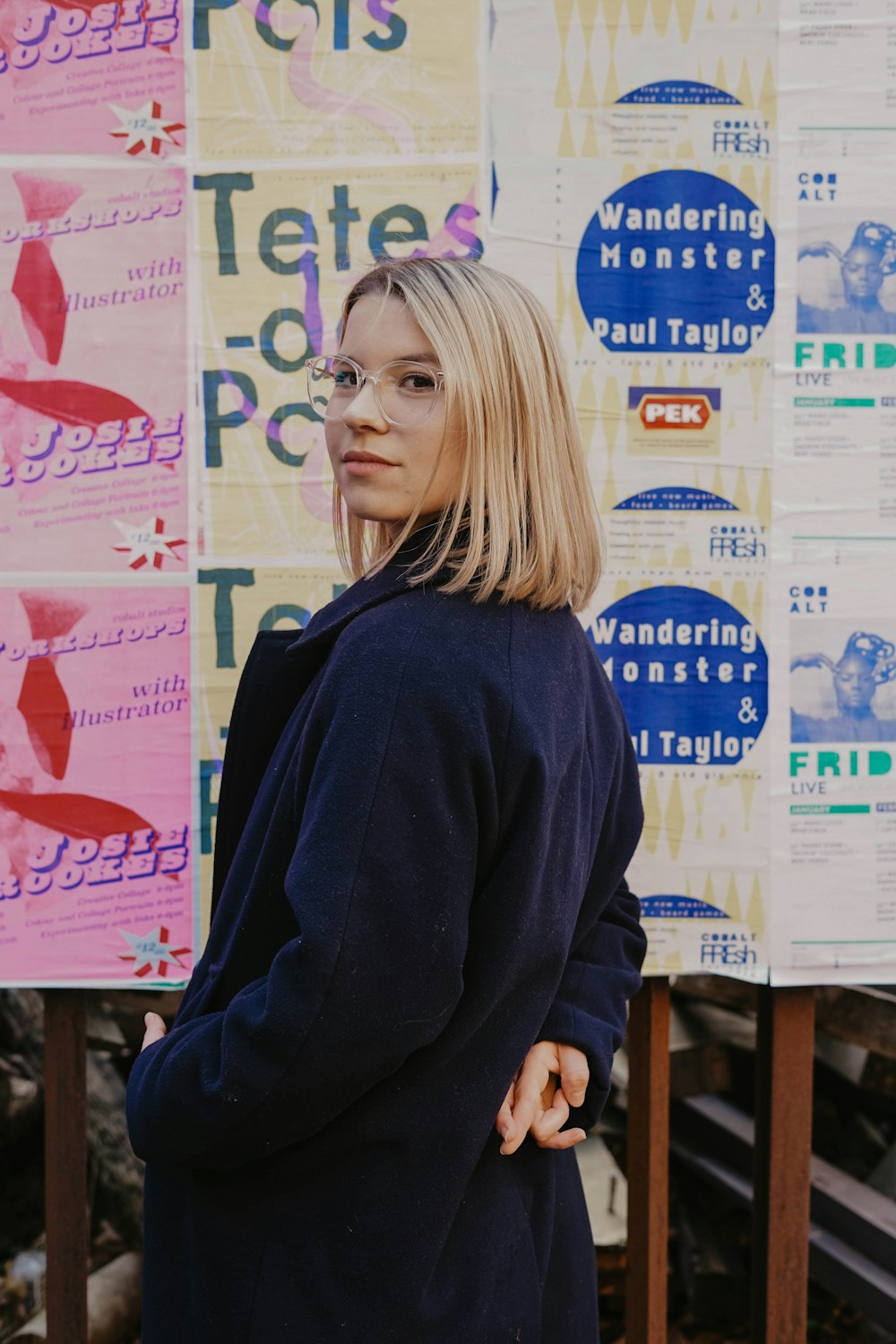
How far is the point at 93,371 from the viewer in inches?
72.5

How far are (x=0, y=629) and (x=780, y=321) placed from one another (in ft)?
4.32

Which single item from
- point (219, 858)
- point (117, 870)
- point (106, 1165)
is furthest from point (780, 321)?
point (106, 1165)

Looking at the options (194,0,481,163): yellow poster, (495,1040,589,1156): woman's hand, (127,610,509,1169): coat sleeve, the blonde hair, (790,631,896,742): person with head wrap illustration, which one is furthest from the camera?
(790,631,896,742): person with head wrap illustration

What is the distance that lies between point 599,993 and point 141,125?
4.73ft

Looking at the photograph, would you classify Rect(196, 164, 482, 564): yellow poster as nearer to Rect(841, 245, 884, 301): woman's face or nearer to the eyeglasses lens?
Rect(841, 245, 884, 301): woman's face

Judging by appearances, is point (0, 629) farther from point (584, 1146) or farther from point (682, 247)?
point (584, 1146)

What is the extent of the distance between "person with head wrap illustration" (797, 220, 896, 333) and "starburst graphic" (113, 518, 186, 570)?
1042 millimetres

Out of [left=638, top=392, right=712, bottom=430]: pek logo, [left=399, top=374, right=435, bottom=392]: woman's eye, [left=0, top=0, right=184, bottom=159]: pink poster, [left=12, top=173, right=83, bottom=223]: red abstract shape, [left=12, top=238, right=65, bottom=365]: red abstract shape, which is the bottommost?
[left=399, top=374, right=435, bottom=392]: woman's eye

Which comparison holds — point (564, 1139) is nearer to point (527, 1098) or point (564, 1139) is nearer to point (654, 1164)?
point (527, 1098)

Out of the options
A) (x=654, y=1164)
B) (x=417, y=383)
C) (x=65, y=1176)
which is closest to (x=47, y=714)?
(x=65, y=1176)

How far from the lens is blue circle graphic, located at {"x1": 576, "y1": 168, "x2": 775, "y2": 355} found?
6.02 feet

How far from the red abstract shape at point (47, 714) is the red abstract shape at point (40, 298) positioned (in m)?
0.49

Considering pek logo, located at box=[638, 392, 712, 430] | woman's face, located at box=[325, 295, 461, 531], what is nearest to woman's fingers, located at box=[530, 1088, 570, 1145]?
woman's face, located at box=[325, 295, 461, 531]

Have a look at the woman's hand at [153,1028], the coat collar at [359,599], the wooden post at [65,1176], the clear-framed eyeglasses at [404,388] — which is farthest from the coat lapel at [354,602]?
the wooden post at [65,1176]
